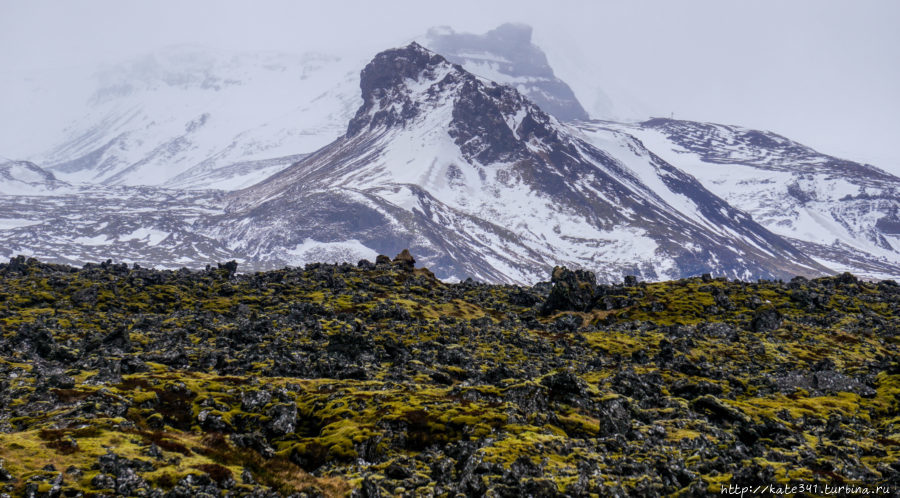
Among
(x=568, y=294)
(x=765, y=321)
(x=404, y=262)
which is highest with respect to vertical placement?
(x=765, y=321)

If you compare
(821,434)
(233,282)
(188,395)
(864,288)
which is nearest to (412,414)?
(188,395)

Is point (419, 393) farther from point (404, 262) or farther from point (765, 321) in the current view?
Answer: point (404, 262)

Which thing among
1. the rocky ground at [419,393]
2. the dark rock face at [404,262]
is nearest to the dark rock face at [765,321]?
the rocky ground at [419,393]

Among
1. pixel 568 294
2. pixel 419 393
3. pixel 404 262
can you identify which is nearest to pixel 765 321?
pixel 568 294

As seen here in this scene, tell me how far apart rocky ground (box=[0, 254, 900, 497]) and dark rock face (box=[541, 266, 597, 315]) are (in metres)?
4.27

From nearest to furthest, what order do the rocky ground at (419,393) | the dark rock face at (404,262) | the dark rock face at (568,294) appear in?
the rocky ground at (419,393) < the dark rock face at (568,294) < the dark rock face at (404,262)

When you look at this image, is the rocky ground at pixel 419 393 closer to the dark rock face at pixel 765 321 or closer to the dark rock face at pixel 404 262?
the dark rock face at pixel 765 321

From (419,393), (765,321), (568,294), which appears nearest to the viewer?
(419,393)

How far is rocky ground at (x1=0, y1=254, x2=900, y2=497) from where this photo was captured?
27656 mm

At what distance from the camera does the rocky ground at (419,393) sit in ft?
90.7

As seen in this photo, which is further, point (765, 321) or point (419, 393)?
point (765, 321)

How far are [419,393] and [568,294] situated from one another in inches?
2169

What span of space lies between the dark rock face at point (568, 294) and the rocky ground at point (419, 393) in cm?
427

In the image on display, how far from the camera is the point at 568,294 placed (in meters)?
91.2
